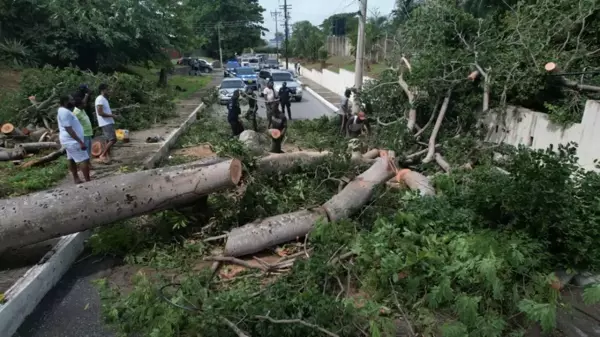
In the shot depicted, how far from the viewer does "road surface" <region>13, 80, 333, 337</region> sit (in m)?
3.66

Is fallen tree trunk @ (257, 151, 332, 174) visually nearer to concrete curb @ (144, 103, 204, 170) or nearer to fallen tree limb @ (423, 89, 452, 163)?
fallen tree limb @ (423, 89, 452, 163)

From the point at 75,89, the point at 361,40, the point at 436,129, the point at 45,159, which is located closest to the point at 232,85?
the point at 361,40

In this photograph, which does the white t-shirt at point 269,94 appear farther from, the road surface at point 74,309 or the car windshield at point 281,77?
the car windshield at point 281,77

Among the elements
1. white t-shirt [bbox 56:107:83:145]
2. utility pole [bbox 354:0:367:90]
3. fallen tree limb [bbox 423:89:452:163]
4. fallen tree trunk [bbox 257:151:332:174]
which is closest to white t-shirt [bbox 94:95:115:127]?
white t-shirt [bbox 56:107:83:145]

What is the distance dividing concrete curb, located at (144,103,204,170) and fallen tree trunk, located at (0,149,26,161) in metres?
2.53

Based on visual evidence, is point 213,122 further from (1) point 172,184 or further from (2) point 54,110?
(1) point 172,184

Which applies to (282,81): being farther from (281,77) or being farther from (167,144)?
(167,144)

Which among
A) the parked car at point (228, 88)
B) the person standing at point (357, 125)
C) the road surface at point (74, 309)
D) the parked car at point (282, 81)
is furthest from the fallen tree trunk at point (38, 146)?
the parked car at point (282, 81)

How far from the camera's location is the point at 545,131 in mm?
7547

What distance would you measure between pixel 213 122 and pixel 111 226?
866 cm

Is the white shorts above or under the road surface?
above

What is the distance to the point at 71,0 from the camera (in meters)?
18.3

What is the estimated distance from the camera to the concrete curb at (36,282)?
359 centimetres

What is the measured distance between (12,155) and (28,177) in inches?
75.4
